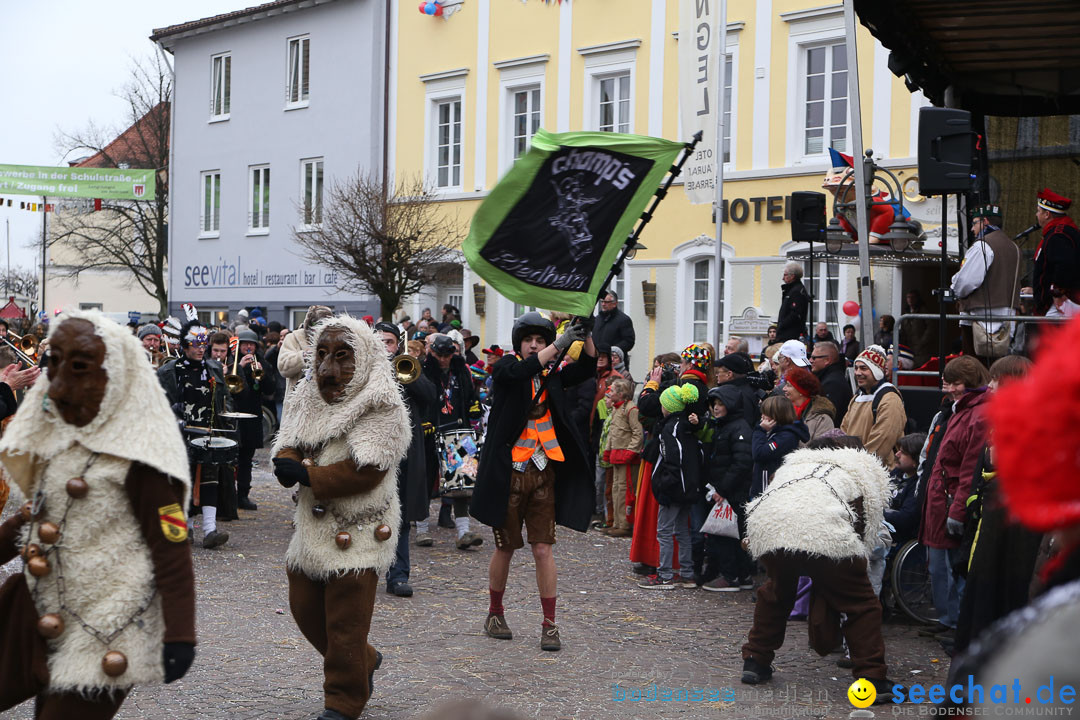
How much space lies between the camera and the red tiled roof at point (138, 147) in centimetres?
4050

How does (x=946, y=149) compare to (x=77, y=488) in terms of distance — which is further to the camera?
(x=946, y=149)

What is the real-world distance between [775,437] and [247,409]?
669 cm

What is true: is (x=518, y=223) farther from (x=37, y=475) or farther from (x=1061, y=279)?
(x=1061, y=279)

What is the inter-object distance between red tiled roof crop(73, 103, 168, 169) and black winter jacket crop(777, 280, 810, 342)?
105 ft

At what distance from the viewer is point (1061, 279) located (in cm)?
877

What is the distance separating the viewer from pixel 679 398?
9.06m

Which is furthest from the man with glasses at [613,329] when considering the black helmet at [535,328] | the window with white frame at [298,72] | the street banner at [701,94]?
the window with white frame at [298,72]

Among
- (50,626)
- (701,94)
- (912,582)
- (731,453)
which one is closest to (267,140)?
(701,94)

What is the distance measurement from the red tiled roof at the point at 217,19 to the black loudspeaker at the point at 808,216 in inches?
758

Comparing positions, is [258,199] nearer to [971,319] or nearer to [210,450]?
[210,450]

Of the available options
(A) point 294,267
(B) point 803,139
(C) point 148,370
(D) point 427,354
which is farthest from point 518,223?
(A) point 294,267

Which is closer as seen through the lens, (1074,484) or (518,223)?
(1074,484)

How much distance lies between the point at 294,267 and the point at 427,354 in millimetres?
18560

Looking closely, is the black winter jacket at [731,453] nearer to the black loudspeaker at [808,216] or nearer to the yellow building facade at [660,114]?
the black loudspeaker at [808,216]
